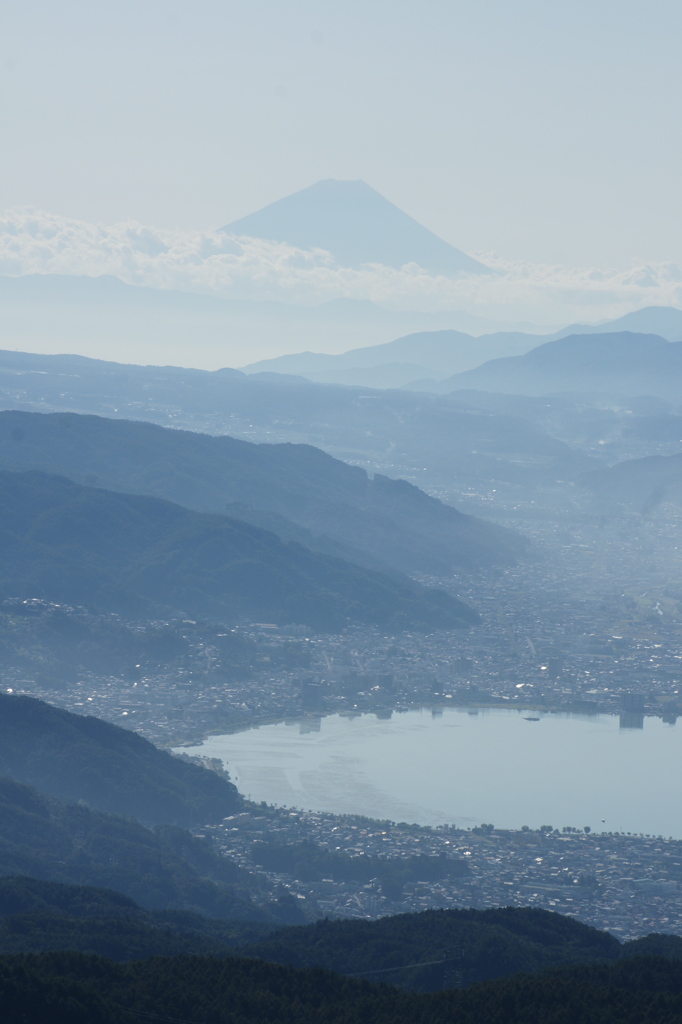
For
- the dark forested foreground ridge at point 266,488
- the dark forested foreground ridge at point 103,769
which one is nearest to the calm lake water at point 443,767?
the dark forested foreground ridge at point 103,769

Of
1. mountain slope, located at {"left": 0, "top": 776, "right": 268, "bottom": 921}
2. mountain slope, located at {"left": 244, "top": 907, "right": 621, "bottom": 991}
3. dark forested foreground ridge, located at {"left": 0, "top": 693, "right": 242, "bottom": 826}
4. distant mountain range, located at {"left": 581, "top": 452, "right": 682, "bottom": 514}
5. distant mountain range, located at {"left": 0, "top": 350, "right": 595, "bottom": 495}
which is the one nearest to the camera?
mountain slope, located at {"left": 244, "top": 907, "right": 621, "bottom": 991}

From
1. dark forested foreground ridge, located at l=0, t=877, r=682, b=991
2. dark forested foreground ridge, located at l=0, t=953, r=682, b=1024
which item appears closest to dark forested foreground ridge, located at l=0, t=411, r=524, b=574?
dark forested foreground ridge, located at l=0, t=877, r=682, b=991

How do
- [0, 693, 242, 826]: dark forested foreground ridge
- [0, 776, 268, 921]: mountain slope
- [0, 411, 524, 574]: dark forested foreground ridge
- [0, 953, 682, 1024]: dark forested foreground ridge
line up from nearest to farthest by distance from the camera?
[0, 953, 682, 1024]: dark forested foreground ridge, [0, 776, 268, 921]: mountain slope, [0, 693, 242, 826]: dark forested foreground ridge, [0, 411, 524, 574]: dark forested foreground ridge

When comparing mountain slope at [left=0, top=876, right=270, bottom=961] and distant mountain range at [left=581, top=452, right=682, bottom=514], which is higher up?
distant mountain range at [left=581, top=452, right=682, bottom=514]

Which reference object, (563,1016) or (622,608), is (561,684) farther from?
(563,1016)

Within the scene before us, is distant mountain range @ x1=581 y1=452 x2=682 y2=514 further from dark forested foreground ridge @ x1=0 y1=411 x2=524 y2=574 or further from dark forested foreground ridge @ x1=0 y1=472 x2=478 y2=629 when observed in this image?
dark forested foreground ridge @ x1=0 y1=472 x2=478 y2=629

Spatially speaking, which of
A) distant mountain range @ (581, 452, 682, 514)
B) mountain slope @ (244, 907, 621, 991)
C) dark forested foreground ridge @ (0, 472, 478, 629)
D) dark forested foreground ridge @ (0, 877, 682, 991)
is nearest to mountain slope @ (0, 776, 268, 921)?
dark forested foreground ridge @ (0, 877, 682, 991)

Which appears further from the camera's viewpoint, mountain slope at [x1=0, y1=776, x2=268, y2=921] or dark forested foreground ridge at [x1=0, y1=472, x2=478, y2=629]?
dark forested foreground ridge at [x1=0, y1=472, x2=478, y2=629]

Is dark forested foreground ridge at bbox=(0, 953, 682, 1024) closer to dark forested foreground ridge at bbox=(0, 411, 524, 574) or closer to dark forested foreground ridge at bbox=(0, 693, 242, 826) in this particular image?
dark forested foreground ridge at bbox=(0, 693, 242, 826)
